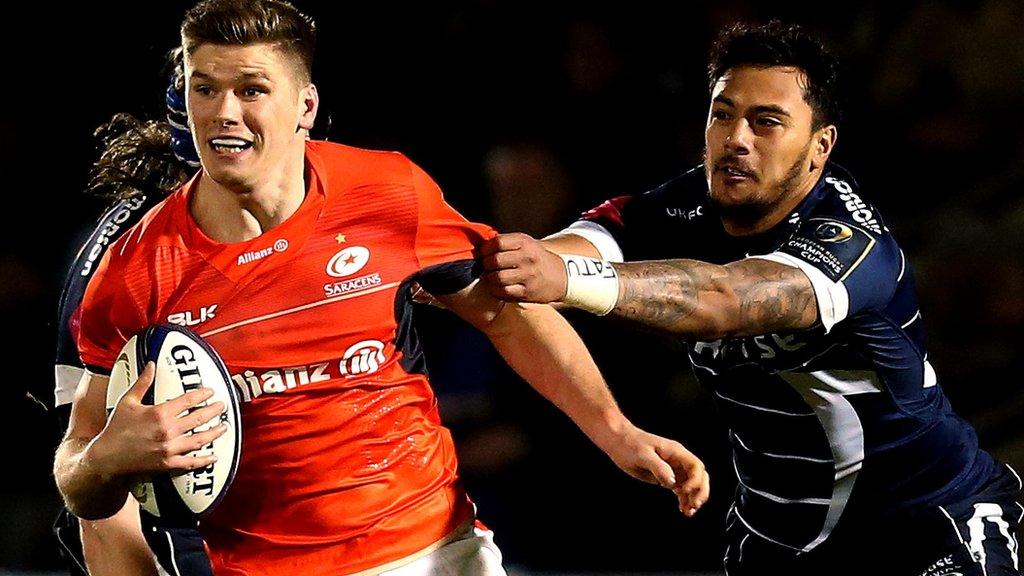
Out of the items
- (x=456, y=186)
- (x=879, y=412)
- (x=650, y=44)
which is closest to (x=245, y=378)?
(x=879, y=412)

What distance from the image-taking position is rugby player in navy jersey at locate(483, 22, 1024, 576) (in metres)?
3.22

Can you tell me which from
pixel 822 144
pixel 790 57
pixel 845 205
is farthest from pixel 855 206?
pixel 790 57

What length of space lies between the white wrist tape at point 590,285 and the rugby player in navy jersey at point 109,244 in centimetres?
97

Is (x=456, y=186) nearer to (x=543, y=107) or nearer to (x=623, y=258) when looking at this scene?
(x=543, y=107)

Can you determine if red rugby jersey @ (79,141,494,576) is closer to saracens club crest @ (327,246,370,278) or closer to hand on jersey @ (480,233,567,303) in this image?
saracens club crest @ (327,246,370,278)

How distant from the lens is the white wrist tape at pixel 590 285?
2961 millimetres

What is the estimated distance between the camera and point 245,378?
2936 mm

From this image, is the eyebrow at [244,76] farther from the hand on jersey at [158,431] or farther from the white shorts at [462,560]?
the white shorts at [462,560]

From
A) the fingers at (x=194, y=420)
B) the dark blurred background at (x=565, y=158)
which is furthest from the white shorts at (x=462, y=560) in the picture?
the dark blurred background at (x=565, y=158)

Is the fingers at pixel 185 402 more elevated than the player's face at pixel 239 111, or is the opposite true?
the player's face at pixel 239 111

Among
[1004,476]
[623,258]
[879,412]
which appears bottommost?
[1004,476]

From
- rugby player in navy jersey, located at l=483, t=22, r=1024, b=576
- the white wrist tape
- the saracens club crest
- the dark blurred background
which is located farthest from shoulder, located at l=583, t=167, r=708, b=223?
the dark blurred background

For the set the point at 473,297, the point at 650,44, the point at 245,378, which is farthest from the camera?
the point at 650,44

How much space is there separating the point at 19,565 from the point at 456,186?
2.05 metres
